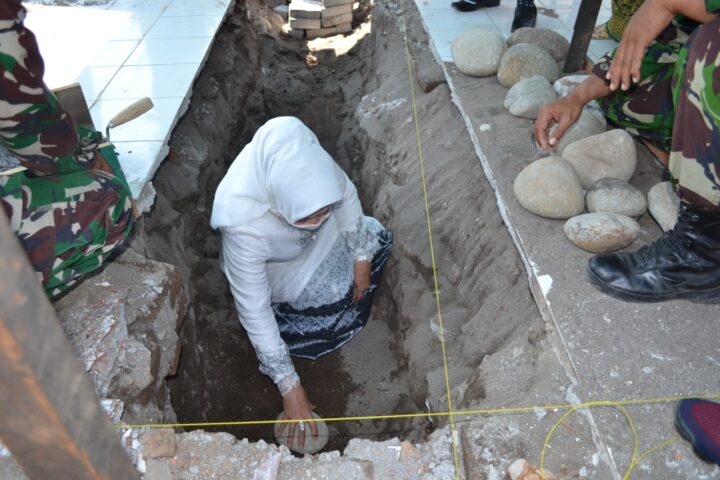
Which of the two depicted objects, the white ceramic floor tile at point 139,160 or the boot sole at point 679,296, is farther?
the white ceramic floor tile at point 139,160

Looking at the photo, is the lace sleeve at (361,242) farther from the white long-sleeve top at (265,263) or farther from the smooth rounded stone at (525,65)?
the smooth rounded stone at (525,65)

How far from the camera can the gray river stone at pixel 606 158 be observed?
7.48 ft

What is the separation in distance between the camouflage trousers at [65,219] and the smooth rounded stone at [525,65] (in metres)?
2.14

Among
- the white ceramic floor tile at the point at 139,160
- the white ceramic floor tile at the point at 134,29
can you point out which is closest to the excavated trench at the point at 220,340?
the white ceramic floor tile at the point at 139,160

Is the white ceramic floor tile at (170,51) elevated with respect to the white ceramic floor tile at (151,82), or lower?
elevated

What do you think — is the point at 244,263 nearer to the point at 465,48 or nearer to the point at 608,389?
the point at 608,389

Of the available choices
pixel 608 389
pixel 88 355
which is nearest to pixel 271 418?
pixel 88 355

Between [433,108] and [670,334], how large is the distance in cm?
212

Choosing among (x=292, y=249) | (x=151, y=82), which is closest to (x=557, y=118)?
(x=292, y=249)

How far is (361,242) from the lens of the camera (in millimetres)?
2707

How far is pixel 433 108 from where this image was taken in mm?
3486

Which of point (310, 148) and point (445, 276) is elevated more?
point (310, 148)

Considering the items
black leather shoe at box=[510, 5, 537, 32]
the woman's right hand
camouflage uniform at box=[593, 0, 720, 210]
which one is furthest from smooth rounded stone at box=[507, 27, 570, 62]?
camouflage uniform at box=[593, 0, 720, 210]

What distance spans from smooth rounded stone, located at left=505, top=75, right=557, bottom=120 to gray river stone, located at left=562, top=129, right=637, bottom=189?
0.52 meters
